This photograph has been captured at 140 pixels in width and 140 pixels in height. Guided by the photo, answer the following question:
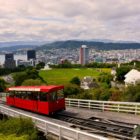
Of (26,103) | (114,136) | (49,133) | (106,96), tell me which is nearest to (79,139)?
(114,136)

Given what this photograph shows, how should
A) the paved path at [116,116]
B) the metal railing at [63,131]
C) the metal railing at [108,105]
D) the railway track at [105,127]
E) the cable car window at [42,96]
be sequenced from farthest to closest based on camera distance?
the cable car window at [42,96], the metal railing at [108,105], the paved path at [116,116], the railway track at [105,127], the metal railing at [63,131]

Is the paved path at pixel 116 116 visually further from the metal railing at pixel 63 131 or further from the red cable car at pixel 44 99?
the metal railing at pixel 63 131

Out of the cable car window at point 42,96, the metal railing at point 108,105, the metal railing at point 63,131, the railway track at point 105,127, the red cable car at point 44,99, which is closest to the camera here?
the metal railing at point 63,131

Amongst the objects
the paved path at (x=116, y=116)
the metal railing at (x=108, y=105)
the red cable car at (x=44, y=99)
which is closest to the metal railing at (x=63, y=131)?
the red cable car at (x=44, y=99)

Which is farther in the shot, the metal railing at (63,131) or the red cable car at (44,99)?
the red cable car at (44,99)

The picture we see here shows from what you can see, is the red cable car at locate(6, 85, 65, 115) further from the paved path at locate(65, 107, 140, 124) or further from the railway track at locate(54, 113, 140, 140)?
the paved path at locate(65, 107, 140, 124)

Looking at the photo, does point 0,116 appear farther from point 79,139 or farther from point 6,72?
point 6,72
